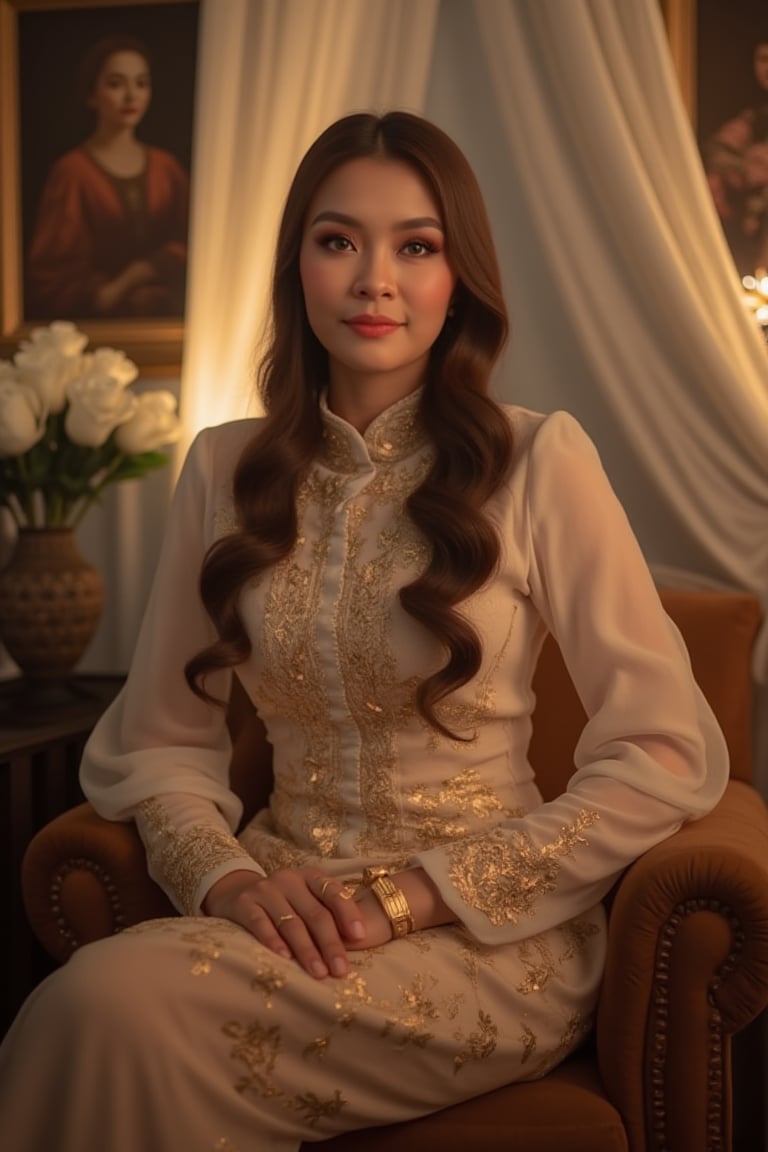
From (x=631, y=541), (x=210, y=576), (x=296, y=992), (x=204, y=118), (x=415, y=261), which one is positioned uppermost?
(x=204, y=118)

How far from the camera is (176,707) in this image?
2.05 metres

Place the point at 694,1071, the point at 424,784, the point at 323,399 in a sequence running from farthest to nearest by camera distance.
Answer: the point at 323,399 < the point at 424,784 < the point at 694,1071

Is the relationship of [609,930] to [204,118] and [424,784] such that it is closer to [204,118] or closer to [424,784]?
[424,784]

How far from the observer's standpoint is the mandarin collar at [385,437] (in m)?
1.95

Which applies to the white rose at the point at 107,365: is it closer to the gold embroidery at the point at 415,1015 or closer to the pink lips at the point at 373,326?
the pink lips at the point at 373,326

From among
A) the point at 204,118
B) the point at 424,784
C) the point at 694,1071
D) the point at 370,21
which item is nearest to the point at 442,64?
the point at 370,21

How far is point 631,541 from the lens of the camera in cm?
185

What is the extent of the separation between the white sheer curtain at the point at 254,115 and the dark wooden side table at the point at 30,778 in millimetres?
640

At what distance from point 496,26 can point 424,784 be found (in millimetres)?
1609

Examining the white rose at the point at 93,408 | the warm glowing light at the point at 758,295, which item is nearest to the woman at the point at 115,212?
the white rose at the point at 93,408

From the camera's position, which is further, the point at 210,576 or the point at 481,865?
the point at 210,576

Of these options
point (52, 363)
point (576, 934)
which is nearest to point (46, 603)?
→ point (52, 363)

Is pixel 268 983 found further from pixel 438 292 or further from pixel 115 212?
pixel 115 212

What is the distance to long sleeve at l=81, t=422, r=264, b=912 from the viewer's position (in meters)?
1.95
